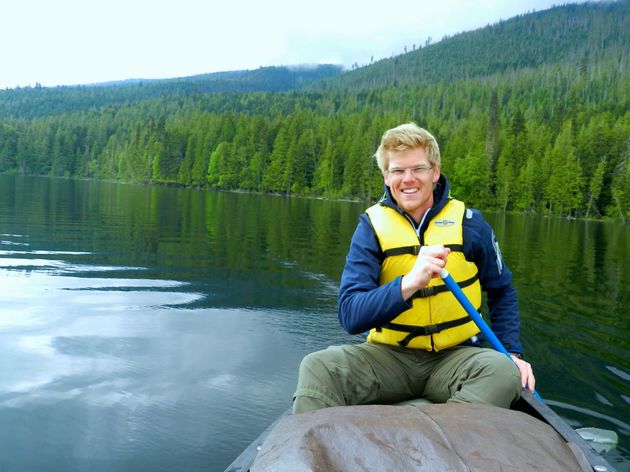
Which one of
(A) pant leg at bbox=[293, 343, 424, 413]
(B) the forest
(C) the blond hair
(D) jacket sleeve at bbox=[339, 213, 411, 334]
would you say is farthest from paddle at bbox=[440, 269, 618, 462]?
(B) the forest

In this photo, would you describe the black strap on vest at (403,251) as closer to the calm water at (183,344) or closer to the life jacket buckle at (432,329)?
the life jacket buckle at (432,329)

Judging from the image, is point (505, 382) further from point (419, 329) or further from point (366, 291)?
point (366, 291)

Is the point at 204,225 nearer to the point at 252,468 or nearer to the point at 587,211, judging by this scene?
the point at 252,468

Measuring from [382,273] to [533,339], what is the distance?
5075 mm

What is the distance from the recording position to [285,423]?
2.46m

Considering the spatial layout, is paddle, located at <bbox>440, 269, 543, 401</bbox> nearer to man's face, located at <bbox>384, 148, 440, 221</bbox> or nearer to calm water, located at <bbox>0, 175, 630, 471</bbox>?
man's face, located at <bbox>384, 148, 440, 221</bbox>

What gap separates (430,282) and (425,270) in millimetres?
645

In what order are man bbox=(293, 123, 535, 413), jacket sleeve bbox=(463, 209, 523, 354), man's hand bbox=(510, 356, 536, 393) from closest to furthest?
1. man bbox=(293, 123, 535, 413)
2. man's hand bbox=(510, 356, 536, 393)
3. jacket sleeve bbox=(463, 209, 523, 354)

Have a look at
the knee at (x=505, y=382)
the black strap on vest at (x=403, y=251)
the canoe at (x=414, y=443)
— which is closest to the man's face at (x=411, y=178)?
the black strap on vest at (x=403, y=251)

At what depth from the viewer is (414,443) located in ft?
7.30

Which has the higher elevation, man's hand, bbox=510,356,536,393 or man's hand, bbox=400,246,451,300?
man's hand, bbox=400,246,451,300

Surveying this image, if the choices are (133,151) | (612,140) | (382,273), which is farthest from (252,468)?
(133,151)

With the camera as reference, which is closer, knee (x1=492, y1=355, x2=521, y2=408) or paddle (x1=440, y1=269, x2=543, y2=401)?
knee (x1=492, y1=355, x2=521, y2=408)

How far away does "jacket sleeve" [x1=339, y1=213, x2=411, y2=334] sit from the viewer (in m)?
3.12
